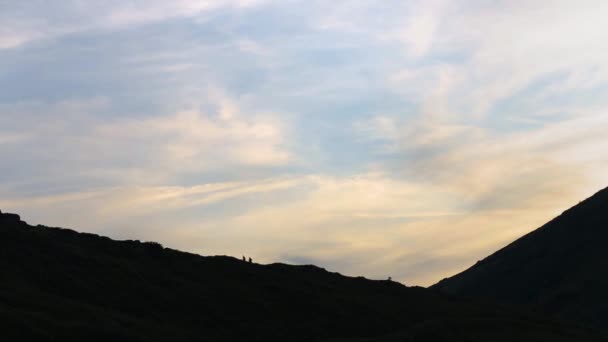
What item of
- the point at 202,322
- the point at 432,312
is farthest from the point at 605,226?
the point at 202,322

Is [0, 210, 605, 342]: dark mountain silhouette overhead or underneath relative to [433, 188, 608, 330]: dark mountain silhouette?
underneath

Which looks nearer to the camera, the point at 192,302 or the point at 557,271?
the point at 192,302

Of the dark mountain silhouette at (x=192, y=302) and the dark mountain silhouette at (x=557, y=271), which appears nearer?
the dark mountain silhouette at (x=192, y=302)

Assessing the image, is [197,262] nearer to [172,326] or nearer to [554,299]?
[172,326]

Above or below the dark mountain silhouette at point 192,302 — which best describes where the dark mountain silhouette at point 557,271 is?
above

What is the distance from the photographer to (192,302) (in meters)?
66.8

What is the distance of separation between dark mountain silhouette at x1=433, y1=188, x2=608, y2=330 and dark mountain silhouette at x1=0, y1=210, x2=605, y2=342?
3953 cm

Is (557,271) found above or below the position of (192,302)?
above

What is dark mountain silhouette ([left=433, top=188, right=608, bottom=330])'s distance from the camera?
406 feet

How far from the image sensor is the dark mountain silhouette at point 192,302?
176 ft

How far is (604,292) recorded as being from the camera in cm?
12175

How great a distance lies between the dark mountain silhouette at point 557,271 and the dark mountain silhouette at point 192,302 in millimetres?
39533

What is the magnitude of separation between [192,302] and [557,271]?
284ft

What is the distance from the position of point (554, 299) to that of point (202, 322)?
79.2m
